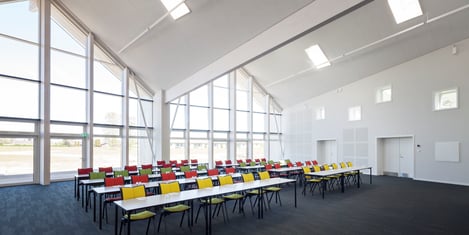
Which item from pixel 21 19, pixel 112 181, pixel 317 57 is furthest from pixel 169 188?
pixel 317 57

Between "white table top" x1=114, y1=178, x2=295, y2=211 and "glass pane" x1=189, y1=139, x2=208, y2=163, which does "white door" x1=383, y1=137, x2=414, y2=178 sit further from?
"white table top" x1=114, y1=178, x2=295, y2=211

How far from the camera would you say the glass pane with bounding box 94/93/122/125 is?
38.0ft

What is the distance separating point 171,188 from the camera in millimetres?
5469

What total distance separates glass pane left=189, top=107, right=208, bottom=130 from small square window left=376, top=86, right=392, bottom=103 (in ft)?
29.1

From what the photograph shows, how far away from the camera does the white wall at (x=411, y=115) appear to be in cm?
1069

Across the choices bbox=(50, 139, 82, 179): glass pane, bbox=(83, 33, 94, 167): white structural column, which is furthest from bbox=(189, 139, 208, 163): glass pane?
bbox=(50, 139, 82, 179): glass pane

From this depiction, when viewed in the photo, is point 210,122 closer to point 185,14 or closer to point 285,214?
point 185,14

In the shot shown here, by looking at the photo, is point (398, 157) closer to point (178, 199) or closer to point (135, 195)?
point (178, 199)

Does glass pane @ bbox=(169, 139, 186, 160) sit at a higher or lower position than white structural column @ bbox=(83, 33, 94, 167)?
lower

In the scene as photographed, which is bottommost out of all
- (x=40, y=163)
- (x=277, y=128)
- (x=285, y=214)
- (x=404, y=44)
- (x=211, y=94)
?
(x=285, y=214)

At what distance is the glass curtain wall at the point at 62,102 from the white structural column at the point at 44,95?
0.60 feet

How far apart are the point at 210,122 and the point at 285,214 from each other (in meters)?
9.02

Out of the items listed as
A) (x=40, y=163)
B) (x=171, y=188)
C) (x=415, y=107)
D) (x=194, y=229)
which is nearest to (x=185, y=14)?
(x=171, y=188)

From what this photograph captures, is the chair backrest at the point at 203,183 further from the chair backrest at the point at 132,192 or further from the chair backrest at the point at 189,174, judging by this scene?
the chair backrest at the point at 189,174
